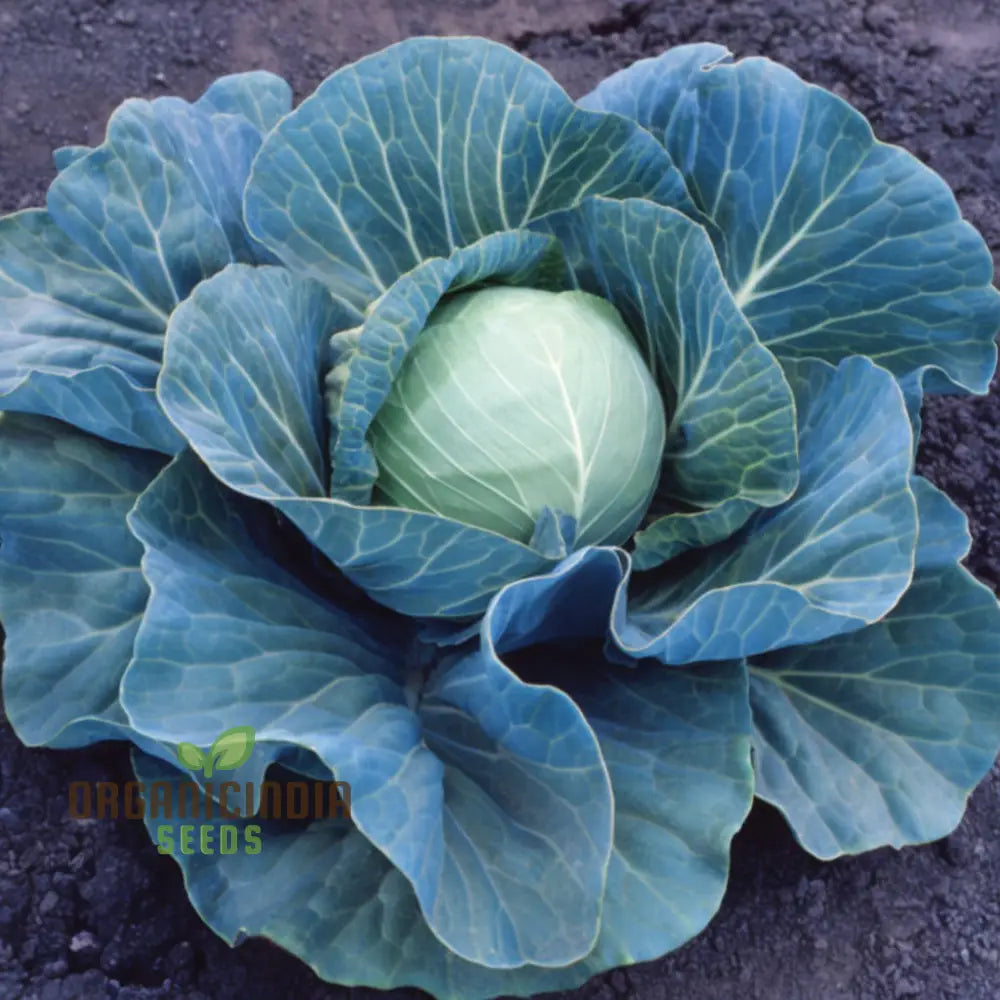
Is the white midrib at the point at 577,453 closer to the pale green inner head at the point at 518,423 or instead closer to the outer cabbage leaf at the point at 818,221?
the pale green inner head at the point at 518,423

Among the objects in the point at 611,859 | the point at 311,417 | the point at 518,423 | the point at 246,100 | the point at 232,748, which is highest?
the point at 246,100

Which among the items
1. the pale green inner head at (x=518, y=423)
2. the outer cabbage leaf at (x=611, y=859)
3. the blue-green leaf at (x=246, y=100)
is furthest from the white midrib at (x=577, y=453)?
the blue-green leaf at (x=246, y=100)

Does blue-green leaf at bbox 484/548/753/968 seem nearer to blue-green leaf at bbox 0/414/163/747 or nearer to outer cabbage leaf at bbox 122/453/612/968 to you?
outer cabbage leaf at bbox 122/453/612/968

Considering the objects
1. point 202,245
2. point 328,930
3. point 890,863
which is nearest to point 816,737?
point 890,863

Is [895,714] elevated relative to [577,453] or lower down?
lower down

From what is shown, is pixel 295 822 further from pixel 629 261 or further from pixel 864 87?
pixel 864 87

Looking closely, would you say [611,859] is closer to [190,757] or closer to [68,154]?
[190,757]

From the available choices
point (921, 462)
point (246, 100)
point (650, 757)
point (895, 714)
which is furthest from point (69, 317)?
point (921, 462)
